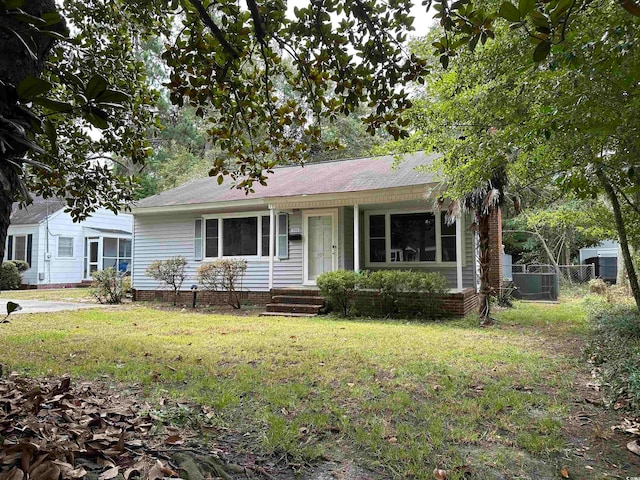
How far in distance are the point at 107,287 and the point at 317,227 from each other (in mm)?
7044

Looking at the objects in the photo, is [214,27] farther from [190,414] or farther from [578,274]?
[578,274]

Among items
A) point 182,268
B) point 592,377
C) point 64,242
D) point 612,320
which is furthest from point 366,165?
point 64,242

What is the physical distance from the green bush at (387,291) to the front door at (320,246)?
1.58 metres

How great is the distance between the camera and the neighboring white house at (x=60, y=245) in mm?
19328

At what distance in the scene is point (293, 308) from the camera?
10.7m

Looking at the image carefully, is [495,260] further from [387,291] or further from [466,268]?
[387,291]

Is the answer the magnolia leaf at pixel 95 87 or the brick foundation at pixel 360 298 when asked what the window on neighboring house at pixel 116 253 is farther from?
the magnolia leaf at pixel 95 87

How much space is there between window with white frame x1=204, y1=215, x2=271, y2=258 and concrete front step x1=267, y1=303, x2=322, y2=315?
90.8 inches

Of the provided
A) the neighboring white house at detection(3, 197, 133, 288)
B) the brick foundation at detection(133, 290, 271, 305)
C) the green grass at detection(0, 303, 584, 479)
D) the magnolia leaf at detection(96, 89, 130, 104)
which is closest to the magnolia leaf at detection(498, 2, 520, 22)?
the magnolia leaf at detection(96, 89, 130, 104)

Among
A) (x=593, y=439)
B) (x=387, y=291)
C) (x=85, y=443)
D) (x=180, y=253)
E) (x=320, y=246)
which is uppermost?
(x=320, y=246)

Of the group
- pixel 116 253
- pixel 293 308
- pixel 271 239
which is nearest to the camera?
pixel 293 308

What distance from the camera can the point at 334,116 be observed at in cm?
355

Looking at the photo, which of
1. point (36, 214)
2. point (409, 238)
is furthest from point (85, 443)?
point (36, 214)

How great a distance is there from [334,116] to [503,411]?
2.89m
